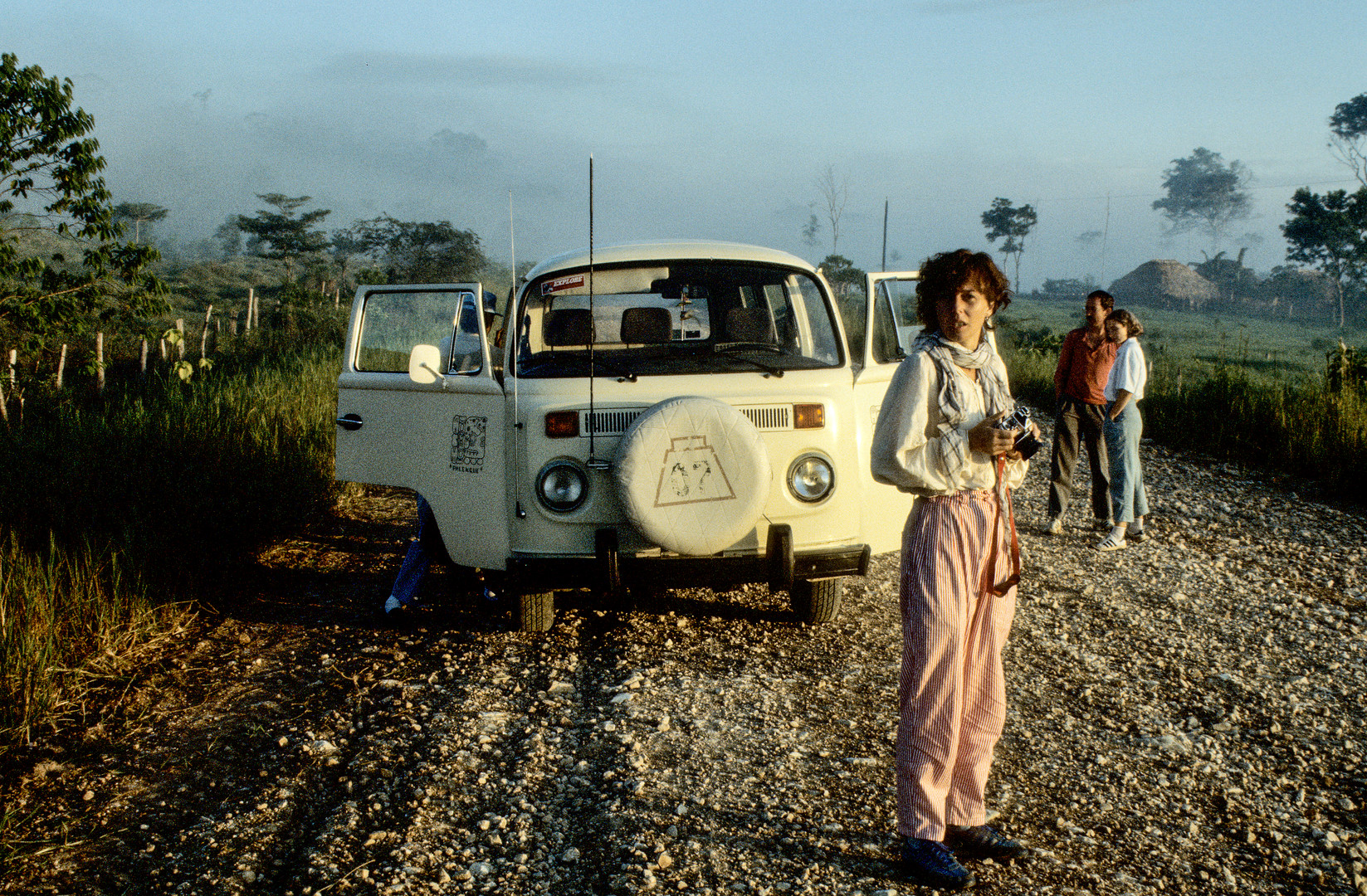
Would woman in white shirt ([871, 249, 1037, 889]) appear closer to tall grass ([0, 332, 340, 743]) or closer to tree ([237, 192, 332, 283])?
tall grass ([0, 332, 340, 743])

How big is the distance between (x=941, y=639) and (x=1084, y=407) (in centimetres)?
528

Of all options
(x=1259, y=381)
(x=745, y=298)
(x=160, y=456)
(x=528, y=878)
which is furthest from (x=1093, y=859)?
(x=1259, y=381)

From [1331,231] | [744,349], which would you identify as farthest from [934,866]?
[1331,231]

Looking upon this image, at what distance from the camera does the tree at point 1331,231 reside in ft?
158

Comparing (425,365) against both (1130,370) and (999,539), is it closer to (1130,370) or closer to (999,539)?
(999,539)

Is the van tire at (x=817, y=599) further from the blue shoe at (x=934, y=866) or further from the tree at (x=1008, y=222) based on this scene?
the tree at (x=1008, y=222)

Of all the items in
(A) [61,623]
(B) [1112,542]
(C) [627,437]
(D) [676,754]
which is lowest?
(D) [676,754]

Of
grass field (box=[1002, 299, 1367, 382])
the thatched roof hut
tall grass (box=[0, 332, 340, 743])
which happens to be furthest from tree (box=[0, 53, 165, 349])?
the thatched roof hut

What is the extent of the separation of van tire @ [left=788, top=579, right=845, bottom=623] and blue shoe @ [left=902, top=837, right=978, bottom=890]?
Result: 2.19 metres

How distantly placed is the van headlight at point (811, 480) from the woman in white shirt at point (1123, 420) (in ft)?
11.6

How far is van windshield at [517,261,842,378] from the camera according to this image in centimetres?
500

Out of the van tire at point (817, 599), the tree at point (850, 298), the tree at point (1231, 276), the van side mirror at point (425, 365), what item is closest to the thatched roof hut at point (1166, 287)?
the tree at point (1231, 276)

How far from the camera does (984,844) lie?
2.90 m

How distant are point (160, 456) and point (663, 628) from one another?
4528mm
